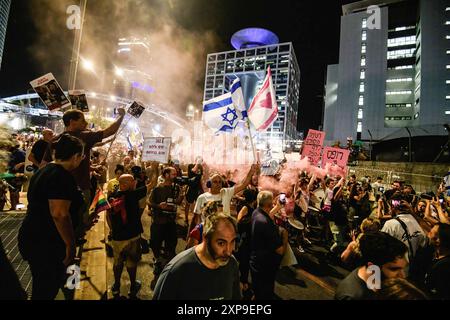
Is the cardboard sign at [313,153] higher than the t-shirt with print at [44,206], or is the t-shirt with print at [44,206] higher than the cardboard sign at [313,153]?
the cardboard sign at [313,153]

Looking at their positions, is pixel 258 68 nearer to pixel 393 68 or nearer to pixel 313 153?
pixel 393 68

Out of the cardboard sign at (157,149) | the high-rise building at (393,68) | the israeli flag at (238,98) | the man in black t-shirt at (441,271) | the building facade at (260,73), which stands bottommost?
the man in black t-shirt at (441,271)

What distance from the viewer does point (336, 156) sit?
926 centimetres

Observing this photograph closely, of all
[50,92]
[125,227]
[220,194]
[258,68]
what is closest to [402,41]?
[258,68]

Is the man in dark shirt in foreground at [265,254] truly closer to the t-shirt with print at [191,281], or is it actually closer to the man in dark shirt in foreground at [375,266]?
the man in dark shirt in foreground at [375,266]

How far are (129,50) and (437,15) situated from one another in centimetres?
17056

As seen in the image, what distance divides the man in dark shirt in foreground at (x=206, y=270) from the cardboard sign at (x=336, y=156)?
26.2ft

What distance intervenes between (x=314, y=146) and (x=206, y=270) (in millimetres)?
7898

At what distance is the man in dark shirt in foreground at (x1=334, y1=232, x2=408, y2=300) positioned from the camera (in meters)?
2.04

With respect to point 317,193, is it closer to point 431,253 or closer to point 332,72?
point 431,253

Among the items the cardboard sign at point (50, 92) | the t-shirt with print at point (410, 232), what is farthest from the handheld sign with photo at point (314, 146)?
the cardboard sign at point (50, 92)

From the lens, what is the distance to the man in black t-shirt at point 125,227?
3900 mm

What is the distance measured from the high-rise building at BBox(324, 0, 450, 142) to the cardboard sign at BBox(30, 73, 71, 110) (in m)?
56.2

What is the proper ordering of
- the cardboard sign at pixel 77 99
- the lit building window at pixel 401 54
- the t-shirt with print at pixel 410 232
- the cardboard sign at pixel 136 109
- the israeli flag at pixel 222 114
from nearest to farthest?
1. the t-shirt with print at pixel 410 232
2. the cardboard sign at pixel 77 99
3. the cardboard sign at pixel 136 109
4. the israeli flag at pixel 222 114
5. the lit building window at pixel 401 54
